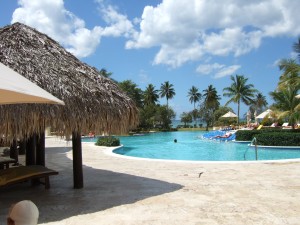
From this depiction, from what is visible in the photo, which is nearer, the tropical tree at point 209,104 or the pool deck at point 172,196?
the pool deck at point 172,196

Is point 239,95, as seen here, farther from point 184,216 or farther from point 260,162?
point 184,216

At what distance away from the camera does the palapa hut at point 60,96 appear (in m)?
5.57

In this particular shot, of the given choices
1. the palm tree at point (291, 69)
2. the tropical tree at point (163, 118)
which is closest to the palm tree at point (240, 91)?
the tropical tree at point (163, 118)

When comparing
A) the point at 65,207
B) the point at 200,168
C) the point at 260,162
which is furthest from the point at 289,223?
the point at 260,162

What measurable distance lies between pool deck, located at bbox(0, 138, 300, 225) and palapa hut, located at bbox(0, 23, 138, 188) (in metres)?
0.93

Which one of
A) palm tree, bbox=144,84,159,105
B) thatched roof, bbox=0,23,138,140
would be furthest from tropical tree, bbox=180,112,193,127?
thatched roof, bbox=0,23,138,140

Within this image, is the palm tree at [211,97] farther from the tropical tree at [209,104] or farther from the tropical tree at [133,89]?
the tropical tree at [133,89]

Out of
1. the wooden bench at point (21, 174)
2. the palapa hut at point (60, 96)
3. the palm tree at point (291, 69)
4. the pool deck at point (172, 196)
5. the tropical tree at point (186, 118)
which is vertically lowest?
the pool deck at point (172, 196)

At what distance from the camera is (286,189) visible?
6.57 metres

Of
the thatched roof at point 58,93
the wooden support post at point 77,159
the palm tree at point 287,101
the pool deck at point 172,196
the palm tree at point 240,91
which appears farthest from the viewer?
the palm tree at point 240,91

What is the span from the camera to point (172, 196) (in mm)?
6191

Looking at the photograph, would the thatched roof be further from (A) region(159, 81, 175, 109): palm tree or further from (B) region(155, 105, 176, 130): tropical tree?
(A) region(159, 81, 175, 109): palm tree

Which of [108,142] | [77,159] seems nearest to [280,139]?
[108,142]

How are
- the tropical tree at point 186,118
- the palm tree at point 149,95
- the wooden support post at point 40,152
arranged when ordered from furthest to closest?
1. the tropical tree at point 186,118
2. the palm tree at point 149,95
3. the wooden support post at point 40,152
